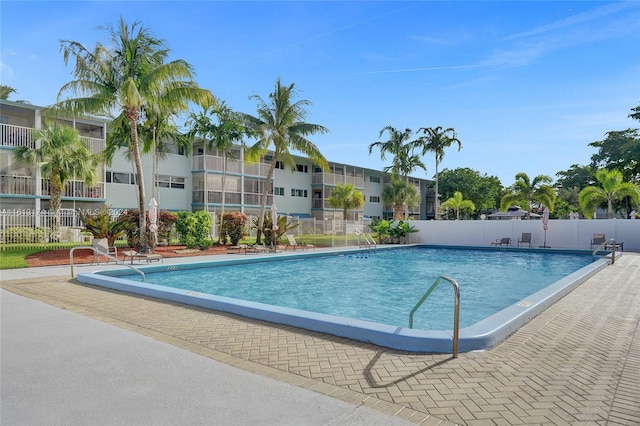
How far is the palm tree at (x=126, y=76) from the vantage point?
16.2 meters

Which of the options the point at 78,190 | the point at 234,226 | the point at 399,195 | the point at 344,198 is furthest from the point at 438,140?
the point at 78,190

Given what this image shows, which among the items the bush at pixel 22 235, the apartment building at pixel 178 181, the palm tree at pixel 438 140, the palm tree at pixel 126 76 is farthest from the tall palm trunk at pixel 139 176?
the palm tree at pixel 438 140

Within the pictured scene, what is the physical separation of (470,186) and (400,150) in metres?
23.1

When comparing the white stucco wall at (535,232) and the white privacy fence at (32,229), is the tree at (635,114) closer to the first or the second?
the white stucco wall at (535,232)

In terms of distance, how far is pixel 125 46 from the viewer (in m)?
16.7

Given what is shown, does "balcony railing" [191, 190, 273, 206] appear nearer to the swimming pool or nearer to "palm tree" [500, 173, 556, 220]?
the swimming pool

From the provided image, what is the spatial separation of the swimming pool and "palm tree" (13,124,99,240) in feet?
37.3

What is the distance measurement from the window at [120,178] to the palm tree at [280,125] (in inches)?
396

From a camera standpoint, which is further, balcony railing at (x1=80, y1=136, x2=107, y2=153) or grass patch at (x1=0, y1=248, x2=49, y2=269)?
balcony railing at (x1=80, y1=136, x2=107, y2=153)

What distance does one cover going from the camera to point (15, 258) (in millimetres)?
14500

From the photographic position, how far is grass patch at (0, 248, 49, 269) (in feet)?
43.7

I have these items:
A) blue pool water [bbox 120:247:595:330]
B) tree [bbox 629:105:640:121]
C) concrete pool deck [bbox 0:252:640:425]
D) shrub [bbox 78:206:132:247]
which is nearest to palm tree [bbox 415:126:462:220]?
tree [bbox 629:105:640:121]

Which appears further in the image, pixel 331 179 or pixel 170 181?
pixel 331 179

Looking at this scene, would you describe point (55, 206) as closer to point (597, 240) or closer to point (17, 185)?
point (17, 185)
